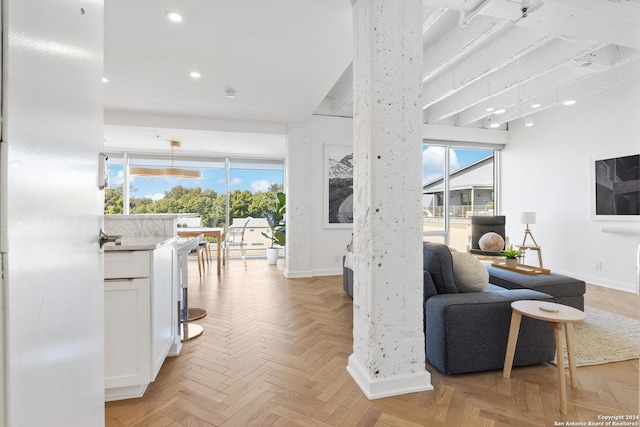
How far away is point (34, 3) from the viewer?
0.65 m

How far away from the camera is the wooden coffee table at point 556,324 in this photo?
1690mm

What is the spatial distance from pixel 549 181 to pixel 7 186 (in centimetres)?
653

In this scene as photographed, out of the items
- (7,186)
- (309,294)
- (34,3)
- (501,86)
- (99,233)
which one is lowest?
(309,294)

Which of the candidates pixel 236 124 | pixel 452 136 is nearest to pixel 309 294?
pixel 236 124

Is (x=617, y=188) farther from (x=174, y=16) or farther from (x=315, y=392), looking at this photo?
(x=174, y=16)

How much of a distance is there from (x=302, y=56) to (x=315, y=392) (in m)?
2.78

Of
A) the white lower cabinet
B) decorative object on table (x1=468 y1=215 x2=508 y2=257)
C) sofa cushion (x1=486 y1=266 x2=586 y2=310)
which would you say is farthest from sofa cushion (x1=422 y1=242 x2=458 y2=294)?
decorative object on table (x1=468 y1=215 x2=508 y2=257)

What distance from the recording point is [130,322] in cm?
174

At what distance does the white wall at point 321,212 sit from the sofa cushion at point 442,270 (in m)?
3.00

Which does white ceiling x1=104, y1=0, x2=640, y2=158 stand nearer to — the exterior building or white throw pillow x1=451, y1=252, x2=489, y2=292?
the exterior building

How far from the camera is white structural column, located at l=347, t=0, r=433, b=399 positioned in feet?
5.99

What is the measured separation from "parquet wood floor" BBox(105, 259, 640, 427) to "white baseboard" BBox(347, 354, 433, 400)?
4 cm

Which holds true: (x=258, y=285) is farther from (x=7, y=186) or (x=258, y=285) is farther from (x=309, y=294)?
(x=7, y=186)

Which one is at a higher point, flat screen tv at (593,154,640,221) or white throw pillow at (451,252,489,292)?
flat screen tv at (593,154,640,221)
